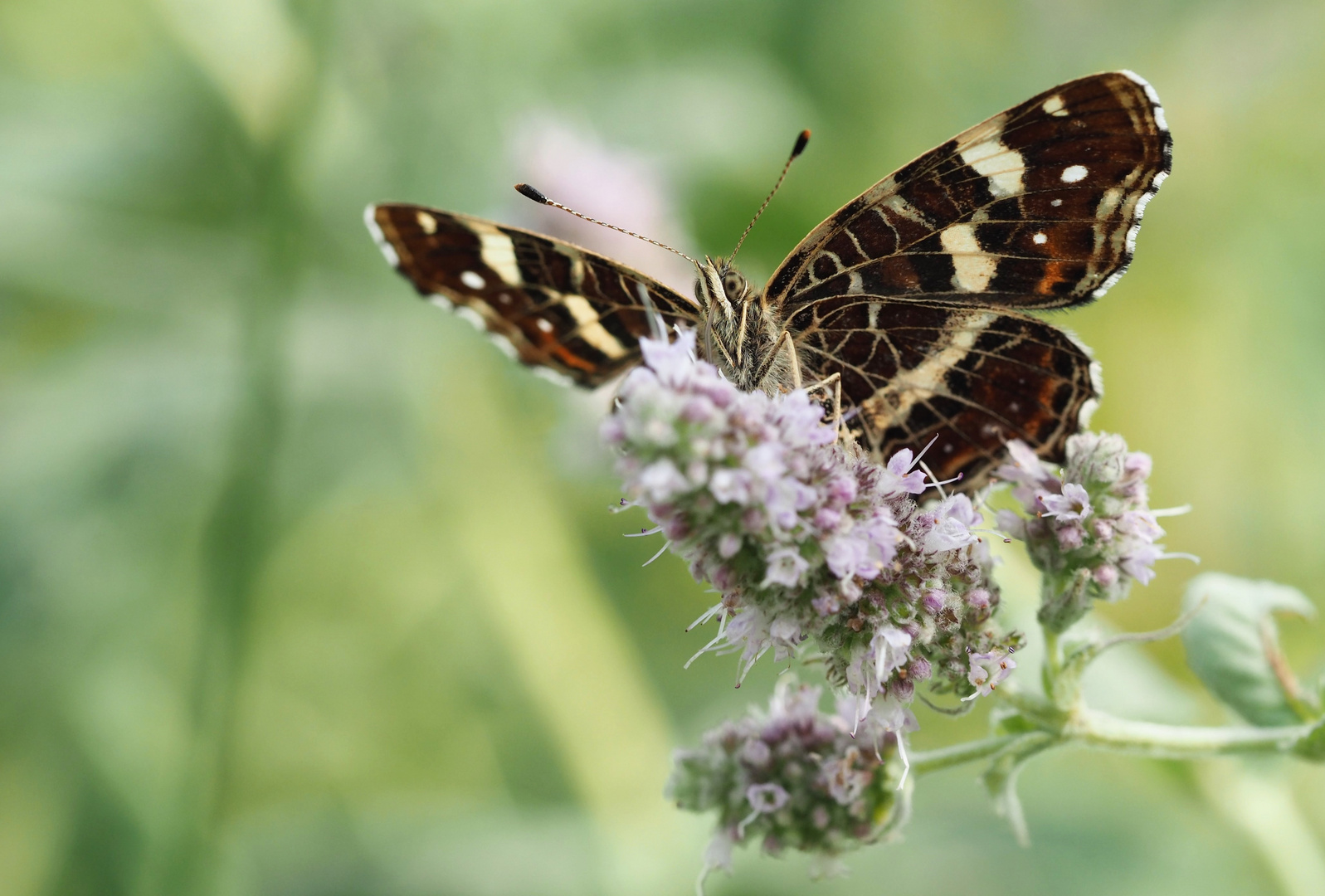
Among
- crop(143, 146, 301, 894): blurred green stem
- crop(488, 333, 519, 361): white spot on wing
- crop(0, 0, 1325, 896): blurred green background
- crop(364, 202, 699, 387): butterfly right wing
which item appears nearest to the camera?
crop(364, 202, 699, 387): butterfly right wing

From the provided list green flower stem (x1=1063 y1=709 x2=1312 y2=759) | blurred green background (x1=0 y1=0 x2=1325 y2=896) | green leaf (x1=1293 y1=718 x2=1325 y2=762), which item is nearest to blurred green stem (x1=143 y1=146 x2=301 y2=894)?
blurred green background (x1=0 y1=0 x2=1325 y2=896)

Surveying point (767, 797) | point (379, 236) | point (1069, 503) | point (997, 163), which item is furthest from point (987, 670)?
point (379, 236)

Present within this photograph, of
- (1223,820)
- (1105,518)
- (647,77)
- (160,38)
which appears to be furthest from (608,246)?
(1223,820)

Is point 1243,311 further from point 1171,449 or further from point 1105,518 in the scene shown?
point 1105,518

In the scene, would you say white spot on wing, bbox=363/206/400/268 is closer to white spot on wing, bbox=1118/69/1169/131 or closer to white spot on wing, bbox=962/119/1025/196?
white spot on wing, bbox=962/119/1025/196

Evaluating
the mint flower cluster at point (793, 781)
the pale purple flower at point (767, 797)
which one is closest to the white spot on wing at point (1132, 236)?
the mint flower cluster at point (793, 781)

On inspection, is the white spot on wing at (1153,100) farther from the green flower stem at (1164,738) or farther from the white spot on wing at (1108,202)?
the green flower stem at (1164,738)

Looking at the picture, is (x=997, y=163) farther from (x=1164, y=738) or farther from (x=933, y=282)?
(x=1164, y=738)

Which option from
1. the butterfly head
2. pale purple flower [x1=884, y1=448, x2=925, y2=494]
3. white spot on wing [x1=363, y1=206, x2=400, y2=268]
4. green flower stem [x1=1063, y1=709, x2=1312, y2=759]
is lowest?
green flower stem [x1=1063, y1=709, x2=1312, y2=759]
